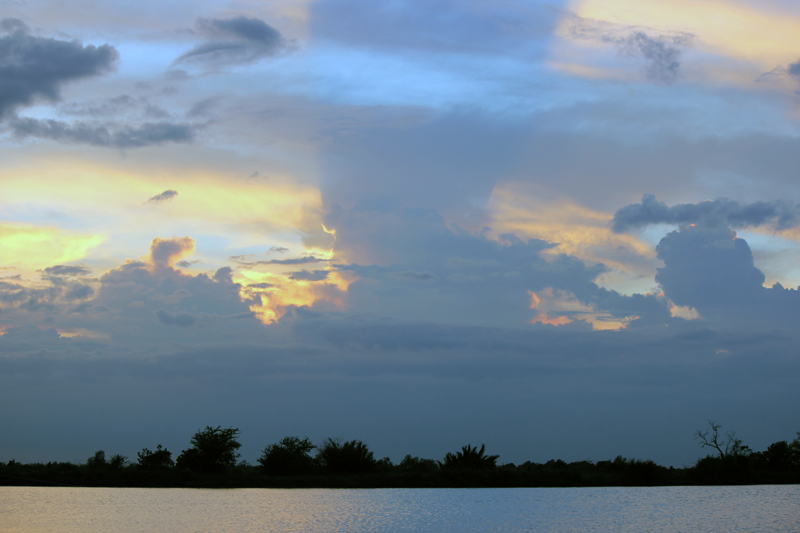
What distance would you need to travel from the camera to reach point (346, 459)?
84.8 meters

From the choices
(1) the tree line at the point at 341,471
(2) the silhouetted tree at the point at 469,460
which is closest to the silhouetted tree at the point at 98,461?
(1) the tree line at the point at 341,471

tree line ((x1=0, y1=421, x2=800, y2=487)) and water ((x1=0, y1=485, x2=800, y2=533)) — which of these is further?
tree line ((x1=0, y1=421, x2=800, y2=487))

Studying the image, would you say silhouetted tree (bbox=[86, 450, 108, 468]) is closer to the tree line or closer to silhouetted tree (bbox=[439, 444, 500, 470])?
the tree line

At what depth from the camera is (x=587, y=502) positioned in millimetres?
65938

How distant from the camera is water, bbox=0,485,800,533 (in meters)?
41.5

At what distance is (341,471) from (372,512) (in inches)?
1328

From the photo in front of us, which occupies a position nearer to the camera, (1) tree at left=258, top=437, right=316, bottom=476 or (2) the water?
(2) the water

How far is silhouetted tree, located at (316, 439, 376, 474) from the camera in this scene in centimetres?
8467

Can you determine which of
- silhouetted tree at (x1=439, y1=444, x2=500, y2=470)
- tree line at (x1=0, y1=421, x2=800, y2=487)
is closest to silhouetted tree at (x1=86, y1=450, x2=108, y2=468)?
tree line at (x1=0, y1=421, x2=800, y2=487)

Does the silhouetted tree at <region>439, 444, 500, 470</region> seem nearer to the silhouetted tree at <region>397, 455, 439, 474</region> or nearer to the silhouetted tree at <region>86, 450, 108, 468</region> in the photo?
the silhouetted tree at <region>397, 455, 439, 474</region>

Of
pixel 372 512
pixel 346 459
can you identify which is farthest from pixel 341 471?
pixel 372 512

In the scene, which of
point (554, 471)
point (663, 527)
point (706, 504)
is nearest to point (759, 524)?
point (663, 527)

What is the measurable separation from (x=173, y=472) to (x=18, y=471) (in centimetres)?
1982

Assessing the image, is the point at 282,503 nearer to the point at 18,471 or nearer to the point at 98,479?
the point at 98,479
